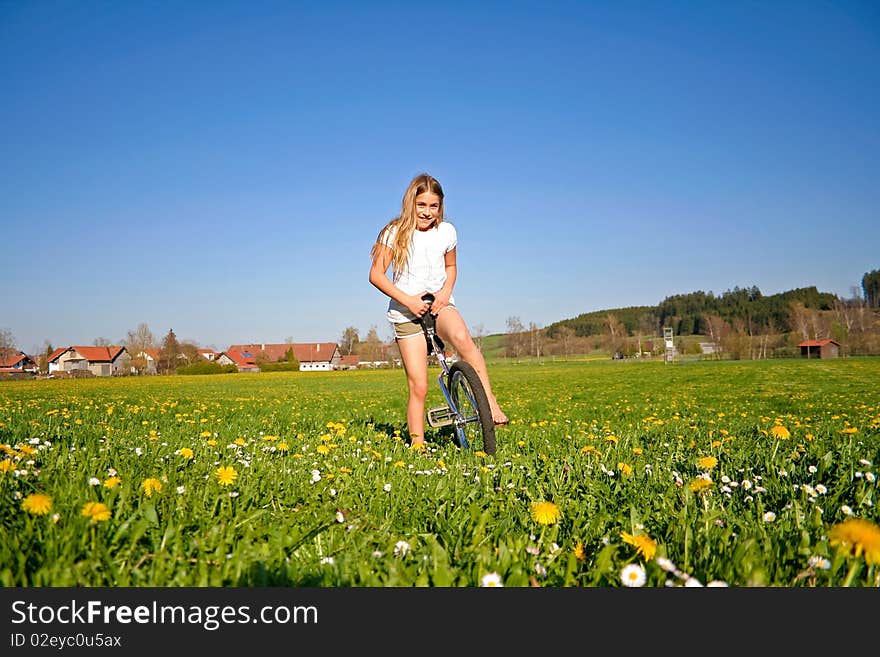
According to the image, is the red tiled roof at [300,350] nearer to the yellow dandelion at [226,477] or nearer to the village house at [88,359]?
the village house at [88,359]

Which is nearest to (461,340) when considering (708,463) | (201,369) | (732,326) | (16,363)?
(708,463)

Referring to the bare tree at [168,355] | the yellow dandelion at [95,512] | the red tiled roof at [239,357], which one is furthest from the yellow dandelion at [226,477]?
the red tiled roof at [239,357]

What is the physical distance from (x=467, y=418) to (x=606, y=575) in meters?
2.86

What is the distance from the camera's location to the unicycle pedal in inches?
190

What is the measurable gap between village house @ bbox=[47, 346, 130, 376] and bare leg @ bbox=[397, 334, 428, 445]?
286 feet

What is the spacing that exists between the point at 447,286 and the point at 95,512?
3.48 metres

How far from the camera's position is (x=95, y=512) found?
1.81m

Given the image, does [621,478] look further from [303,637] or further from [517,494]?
[303,637]

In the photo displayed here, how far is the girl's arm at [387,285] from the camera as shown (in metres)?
4.63

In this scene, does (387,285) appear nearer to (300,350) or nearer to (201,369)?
(201,369)

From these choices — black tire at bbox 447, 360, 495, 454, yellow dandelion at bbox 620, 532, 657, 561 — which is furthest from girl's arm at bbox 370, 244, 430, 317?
yellow dandelion at bbox 620, 532, 657, 561

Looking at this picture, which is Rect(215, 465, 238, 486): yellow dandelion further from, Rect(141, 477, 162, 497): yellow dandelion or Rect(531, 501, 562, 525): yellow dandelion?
Rect(531, 501, 562, 525): yellow dandelion

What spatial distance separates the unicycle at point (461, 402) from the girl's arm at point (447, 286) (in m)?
0.06

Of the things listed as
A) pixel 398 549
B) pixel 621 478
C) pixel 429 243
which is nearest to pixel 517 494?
pixel 621 478
